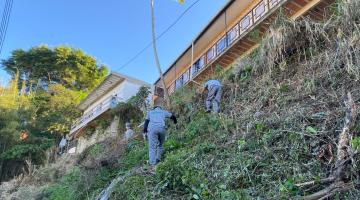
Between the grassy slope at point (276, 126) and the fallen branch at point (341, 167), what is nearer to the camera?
the fallen branch at point (341, 167)

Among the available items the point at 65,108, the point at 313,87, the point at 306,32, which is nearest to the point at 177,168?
the point at 313,87

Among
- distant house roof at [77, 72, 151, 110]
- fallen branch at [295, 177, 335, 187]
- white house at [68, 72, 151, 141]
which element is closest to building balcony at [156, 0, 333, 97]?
white house at [68, 72, 151, 141]

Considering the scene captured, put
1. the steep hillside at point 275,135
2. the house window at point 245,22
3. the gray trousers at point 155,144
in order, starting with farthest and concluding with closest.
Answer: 1. the house window at point 245,22
2. the gray trousers at point 155,144
3. the steep hillside at point 275,135

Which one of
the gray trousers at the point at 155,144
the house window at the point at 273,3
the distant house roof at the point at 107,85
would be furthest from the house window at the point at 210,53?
the gray trousers at the point at 155,144

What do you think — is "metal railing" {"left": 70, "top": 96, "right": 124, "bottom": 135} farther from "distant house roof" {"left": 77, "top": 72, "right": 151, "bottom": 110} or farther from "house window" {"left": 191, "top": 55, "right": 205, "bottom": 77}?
"house window" {"left": 191, "top": 55, "right": 205, "bottom": 77}

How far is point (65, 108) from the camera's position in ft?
89.3

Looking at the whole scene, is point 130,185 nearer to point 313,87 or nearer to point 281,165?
point 281,165

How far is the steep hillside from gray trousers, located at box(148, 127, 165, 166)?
374 mm

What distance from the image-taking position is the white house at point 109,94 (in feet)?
67.1

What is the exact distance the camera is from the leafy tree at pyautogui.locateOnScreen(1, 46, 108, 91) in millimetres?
28828

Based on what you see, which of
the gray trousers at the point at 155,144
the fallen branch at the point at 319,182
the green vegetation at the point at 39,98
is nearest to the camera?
the fallen branch at the point at 319,182

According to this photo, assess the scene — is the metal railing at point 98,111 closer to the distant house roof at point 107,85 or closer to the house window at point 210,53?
the distant house roof at point 107,85

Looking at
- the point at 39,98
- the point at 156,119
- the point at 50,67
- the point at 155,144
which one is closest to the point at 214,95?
the point at 156,119

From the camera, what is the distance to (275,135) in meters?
4.73
